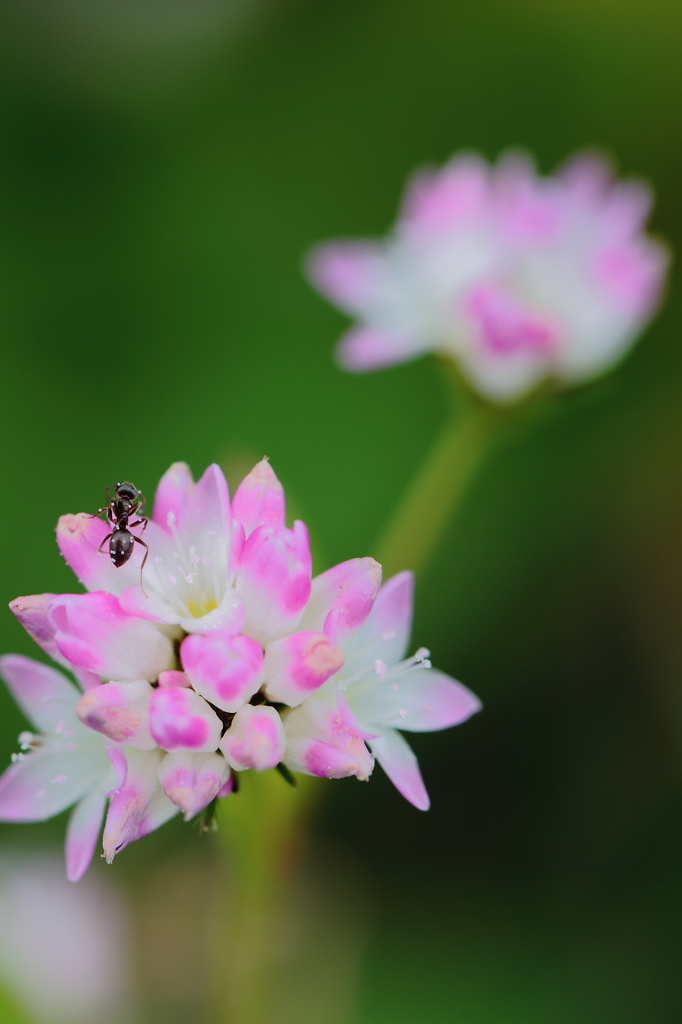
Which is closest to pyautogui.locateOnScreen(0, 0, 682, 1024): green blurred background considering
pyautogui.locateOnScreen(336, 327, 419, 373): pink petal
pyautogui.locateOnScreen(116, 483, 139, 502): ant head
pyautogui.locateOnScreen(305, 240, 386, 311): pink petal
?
pyautogui.locateOnScreen(336, 327, 419, 373): pink petal

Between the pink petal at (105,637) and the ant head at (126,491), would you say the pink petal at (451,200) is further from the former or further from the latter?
the pink petal at (105,637)

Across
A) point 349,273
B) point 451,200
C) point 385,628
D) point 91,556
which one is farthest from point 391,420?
point 91,556

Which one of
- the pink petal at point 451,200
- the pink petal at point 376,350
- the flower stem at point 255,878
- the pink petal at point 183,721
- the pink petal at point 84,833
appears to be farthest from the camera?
the pink petal at point 451,200

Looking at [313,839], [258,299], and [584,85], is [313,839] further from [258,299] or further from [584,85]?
[584,85]

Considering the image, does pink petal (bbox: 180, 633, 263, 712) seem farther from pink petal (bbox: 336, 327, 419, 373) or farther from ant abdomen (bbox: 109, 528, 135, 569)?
pink petal (bbox: 336, 327, 419, 373)

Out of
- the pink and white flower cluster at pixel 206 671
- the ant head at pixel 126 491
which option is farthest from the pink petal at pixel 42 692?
the ant head at pixel 126 491

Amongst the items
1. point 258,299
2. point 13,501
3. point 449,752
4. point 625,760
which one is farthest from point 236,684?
point 258,299
